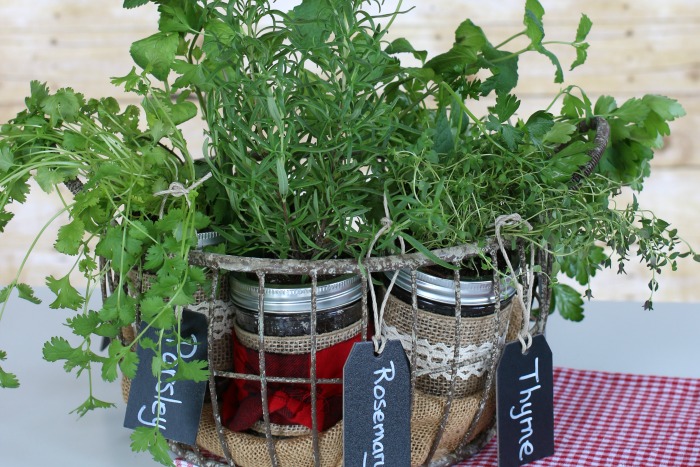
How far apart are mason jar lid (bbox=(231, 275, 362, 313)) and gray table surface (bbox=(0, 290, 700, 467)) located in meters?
0.23

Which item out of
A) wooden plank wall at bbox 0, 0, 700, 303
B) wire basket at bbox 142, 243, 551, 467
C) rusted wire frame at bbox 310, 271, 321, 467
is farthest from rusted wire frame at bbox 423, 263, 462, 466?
wooden plank wall at bbox 0, 0, 700, 303

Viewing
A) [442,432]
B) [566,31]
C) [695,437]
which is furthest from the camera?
[566,31]

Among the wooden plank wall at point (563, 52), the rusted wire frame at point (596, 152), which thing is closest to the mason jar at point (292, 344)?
the rusted wire frame at point (596, 152)

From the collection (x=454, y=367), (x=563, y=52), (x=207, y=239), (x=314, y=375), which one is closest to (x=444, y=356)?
(x=454, y=367)

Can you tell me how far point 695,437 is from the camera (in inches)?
34.7

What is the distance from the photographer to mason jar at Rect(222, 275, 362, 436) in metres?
0.71

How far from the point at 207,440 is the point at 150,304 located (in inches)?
7.7

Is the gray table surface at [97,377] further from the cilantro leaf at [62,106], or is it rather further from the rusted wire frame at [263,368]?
the cilantro leaf at [62,106]

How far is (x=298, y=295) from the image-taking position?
27.9 inches

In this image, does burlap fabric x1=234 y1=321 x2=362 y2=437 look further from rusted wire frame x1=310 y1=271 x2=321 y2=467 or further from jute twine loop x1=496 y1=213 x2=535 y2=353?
jute twine loop x1=496 y1=213 x2=535 y2=353

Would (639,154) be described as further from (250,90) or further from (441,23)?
(441,23)

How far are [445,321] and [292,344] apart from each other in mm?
130

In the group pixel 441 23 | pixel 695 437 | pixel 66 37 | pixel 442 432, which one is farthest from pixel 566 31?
pixel 442 432

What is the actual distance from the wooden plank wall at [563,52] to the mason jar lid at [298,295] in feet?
4.98
